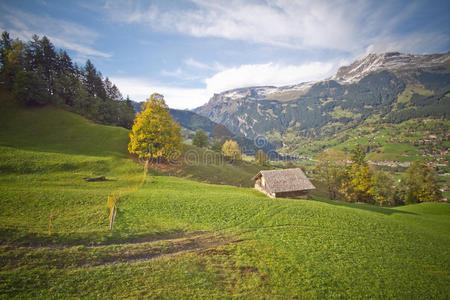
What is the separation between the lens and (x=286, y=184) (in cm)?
3450

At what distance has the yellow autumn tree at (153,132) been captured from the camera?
39.0m

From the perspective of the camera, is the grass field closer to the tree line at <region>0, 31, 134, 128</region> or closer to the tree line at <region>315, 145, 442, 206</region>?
the tree line at <region>315, 145, 442, 206</region>

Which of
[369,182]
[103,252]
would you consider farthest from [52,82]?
[369,182]

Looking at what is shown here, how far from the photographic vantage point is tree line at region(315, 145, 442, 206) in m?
48.0

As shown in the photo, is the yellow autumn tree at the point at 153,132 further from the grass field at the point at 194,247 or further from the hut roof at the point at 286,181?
the hut roof at the point at 286,181

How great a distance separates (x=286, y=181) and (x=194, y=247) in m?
25.1

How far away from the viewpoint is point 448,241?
21.6 meters

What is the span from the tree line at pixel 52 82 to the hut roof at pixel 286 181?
54.9 meters

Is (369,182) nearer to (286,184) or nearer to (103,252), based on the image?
(286,184)

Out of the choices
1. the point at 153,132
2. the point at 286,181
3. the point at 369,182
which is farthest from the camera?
the point at 369,182

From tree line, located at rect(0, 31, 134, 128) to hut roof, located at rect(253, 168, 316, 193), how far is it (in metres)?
54.9

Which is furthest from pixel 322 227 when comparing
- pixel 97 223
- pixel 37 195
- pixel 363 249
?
pixel 37 195

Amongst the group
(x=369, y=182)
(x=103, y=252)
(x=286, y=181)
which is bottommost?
(x=103, y=252)

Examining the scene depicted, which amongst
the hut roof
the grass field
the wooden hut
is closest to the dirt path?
the grass field
